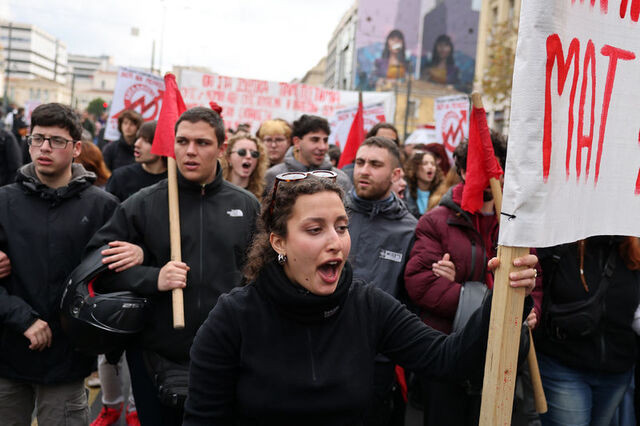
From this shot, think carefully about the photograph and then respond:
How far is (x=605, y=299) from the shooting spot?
131 inches

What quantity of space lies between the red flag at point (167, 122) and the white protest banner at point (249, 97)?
831 cm

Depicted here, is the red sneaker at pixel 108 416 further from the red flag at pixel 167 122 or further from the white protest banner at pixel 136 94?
the white protest banner at pixel 136 94

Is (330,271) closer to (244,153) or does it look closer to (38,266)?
(38,266)

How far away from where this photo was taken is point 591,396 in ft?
11.2

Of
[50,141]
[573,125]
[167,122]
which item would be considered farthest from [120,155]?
[573,125]

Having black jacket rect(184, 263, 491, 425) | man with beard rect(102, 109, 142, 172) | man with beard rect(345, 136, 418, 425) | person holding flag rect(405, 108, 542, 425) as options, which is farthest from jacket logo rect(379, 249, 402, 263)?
man with beard rect(102, 109, 142, 172)

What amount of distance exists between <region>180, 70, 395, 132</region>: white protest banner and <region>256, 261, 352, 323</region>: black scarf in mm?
10007

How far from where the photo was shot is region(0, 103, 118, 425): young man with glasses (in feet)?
10.7

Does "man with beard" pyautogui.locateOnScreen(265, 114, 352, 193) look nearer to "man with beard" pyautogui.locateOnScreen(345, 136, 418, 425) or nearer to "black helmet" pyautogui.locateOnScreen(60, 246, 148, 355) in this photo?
"man with beard" pyautogui.locateOnScreen(345, 136, 418, 425)

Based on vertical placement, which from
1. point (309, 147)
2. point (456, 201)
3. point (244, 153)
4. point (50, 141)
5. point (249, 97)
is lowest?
point (456, 201)

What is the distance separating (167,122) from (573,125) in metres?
2.53

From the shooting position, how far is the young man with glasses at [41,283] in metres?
3.26

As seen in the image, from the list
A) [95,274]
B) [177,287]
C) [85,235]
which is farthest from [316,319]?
[85,235]

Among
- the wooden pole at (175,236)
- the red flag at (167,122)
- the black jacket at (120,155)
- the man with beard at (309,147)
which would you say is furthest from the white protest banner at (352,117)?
the wooden pole at (175,236)
